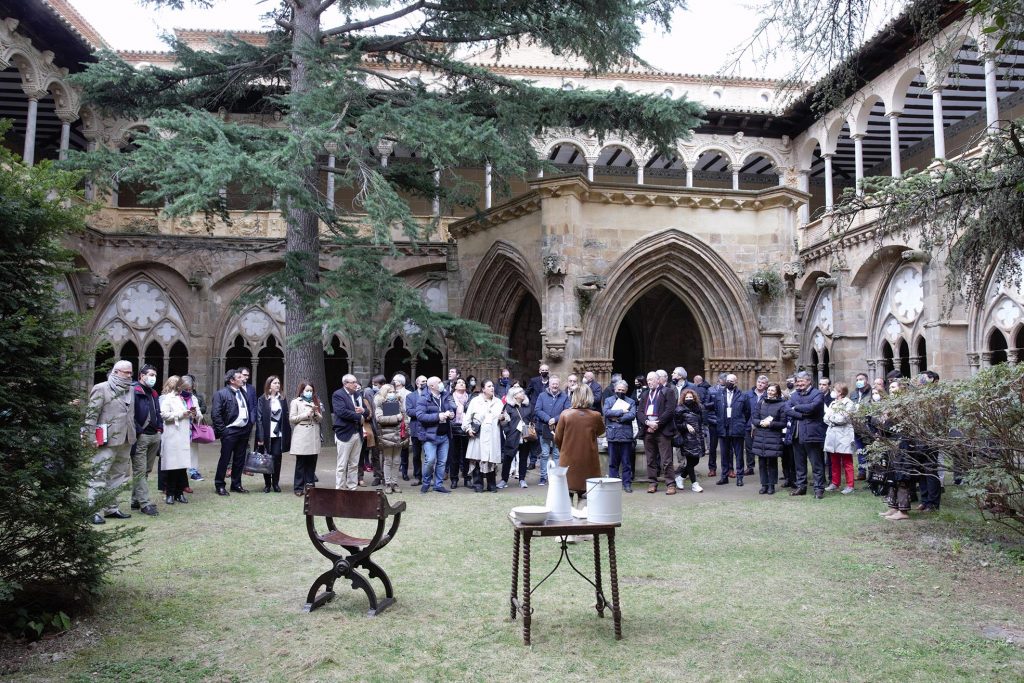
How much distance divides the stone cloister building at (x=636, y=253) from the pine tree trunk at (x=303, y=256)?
0.42 meters

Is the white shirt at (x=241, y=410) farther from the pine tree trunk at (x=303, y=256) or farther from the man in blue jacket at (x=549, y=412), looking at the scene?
the man in blue jacket at (x=549, y=412)

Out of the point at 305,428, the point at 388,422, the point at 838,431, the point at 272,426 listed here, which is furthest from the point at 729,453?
the point at 272,426

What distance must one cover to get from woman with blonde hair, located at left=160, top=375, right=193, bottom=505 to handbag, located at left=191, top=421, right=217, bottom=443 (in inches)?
27.6

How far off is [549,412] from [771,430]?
2776 millimetres

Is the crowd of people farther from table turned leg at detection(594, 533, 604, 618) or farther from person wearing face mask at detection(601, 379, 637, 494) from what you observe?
table turned leg at detection(594, 533, 604, 618)

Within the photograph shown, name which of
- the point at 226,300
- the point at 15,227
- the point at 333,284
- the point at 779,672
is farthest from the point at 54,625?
the point at 226,300

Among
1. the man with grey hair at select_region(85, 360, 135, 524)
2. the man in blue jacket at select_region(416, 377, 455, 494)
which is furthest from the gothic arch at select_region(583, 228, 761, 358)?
the man with grey hair at select_region(85, 360, 135, 524)

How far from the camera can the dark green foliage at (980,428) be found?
5.54 metres

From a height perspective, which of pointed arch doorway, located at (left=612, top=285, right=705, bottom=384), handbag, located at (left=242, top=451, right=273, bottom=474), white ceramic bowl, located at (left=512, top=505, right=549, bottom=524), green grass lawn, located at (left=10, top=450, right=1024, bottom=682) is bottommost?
green grass lawn, located at (left=10, top=450, right=1024, bottom=682)

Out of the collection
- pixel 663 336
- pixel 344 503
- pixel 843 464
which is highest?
pixel 663 336

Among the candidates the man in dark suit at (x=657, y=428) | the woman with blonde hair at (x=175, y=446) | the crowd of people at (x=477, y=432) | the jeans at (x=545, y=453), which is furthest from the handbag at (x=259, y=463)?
the man in dark suit at (x=657, y=428)

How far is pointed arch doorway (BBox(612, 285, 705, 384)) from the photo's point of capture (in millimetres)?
19703

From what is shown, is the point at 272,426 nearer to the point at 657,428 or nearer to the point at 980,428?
the point at 657,428

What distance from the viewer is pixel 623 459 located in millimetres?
9344
